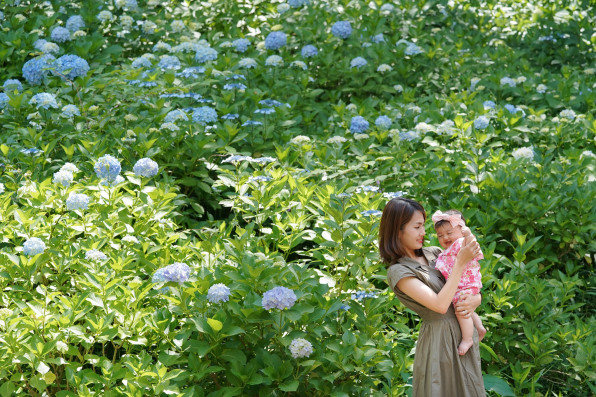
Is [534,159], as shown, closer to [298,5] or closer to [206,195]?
[206,195]

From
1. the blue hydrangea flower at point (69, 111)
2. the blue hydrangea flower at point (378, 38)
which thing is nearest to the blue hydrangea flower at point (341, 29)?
the blue hydrangea flower at point (378, 38)

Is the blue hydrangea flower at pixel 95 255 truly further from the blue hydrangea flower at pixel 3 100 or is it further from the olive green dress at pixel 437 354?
the blue hydrangea flower at pixel 3 100

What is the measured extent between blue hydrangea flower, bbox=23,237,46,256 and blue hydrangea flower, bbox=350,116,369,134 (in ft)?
7.95

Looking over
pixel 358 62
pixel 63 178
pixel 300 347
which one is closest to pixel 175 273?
pixel 300 347

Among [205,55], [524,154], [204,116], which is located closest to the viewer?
[524,154]

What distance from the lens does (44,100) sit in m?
4.97

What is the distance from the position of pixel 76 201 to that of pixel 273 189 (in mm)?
1051

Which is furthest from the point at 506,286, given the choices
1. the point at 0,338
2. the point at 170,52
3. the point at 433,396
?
the point at 170,52

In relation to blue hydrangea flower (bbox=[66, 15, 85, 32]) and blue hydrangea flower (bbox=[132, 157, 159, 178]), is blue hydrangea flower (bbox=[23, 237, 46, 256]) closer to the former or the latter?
blue hydrangea flower (bbox=[132, 157, 159, 178])

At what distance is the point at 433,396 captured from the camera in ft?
9.37

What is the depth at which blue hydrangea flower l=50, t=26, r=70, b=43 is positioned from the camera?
6.21 meters

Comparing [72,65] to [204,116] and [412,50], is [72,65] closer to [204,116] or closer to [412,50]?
[204,116]

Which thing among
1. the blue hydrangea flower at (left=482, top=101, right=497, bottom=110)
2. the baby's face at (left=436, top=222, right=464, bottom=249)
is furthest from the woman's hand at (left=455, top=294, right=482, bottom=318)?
the blue hydrangea flower at (left=482, top=101, right=497, bottom=110)

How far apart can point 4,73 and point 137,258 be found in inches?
123
